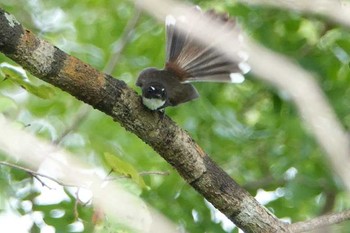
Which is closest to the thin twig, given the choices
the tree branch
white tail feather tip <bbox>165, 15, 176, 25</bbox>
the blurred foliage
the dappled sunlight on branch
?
the tree branch

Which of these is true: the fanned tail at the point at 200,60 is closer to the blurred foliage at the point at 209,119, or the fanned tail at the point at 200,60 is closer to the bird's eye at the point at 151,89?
the bird's eye at the point at 151,89

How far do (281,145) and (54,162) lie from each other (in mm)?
1669

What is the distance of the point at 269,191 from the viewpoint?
160 inches

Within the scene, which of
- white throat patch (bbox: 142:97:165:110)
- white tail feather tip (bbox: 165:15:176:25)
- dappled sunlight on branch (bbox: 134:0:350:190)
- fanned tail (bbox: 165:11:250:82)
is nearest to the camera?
dappled sunlight on branch (bbox: 134:0:350:190)

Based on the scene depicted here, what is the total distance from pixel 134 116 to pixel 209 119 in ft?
5.31

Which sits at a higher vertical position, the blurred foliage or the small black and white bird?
the blurred foliage

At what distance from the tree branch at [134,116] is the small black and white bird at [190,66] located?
19 centimetres

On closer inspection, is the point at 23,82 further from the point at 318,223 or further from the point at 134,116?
the point at 318,223

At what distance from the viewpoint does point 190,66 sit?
9.34 ft

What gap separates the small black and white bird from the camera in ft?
8.89

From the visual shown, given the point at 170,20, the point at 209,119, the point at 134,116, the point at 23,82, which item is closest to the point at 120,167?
the point at 134,116

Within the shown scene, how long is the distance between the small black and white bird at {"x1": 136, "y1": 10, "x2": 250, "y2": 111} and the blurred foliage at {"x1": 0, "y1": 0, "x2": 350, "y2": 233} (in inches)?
28.3

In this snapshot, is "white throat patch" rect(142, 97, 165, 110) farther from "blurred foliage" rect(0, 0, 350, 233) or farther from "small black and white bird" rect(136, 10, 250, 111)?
"blurred foliage" rect(0, 0, 350, 233)

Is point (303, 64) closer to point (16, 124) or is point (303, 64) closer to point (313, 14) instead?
point (313, 14)
